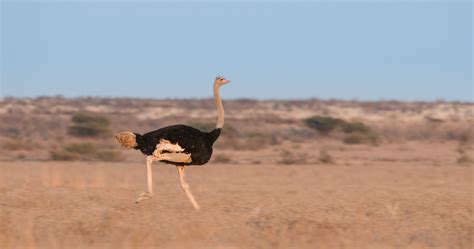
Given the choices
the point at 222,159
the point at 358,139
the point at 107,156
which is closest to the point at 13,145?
the point at 107,156

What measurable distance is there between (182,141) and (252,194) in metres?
2.87

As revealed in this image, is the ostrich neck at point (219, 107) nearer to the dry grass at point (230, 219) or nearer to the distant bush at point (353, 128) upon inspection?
the dry grass at point (230, 219)

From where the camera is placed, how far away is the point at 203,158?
1310cm

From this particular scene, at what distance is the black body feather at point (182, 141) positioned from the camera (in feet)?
42.4

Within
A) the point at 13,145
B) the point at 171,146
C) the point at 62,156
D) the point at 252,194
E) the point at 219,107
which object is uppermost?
Answer: the point at 219,107

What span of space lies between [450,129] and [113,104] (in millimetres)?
25643

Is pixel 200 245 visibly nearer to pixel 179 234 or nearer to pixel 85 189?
pixel 179 234

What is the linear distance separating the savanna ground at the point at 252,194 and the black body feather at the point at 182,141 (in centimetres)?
63

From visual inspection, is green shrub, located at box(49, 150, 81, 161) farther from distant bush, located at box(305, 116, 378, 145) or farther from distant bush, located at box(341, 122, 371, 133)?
distant bush, located at box(341, 122, 371, 133)

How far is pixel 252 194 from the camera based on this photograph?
51.2 ft

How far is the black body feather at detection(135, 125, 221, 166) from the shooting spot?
12.9 m

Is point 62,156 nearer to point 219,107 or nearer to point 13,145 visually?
point 13,145

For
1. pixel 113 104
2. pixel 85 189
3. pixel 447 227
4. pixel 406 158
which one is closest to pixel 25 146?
→ pixel 406 158

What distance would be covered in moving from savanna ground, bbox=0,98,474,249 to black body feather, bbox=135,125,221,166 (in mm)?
628
